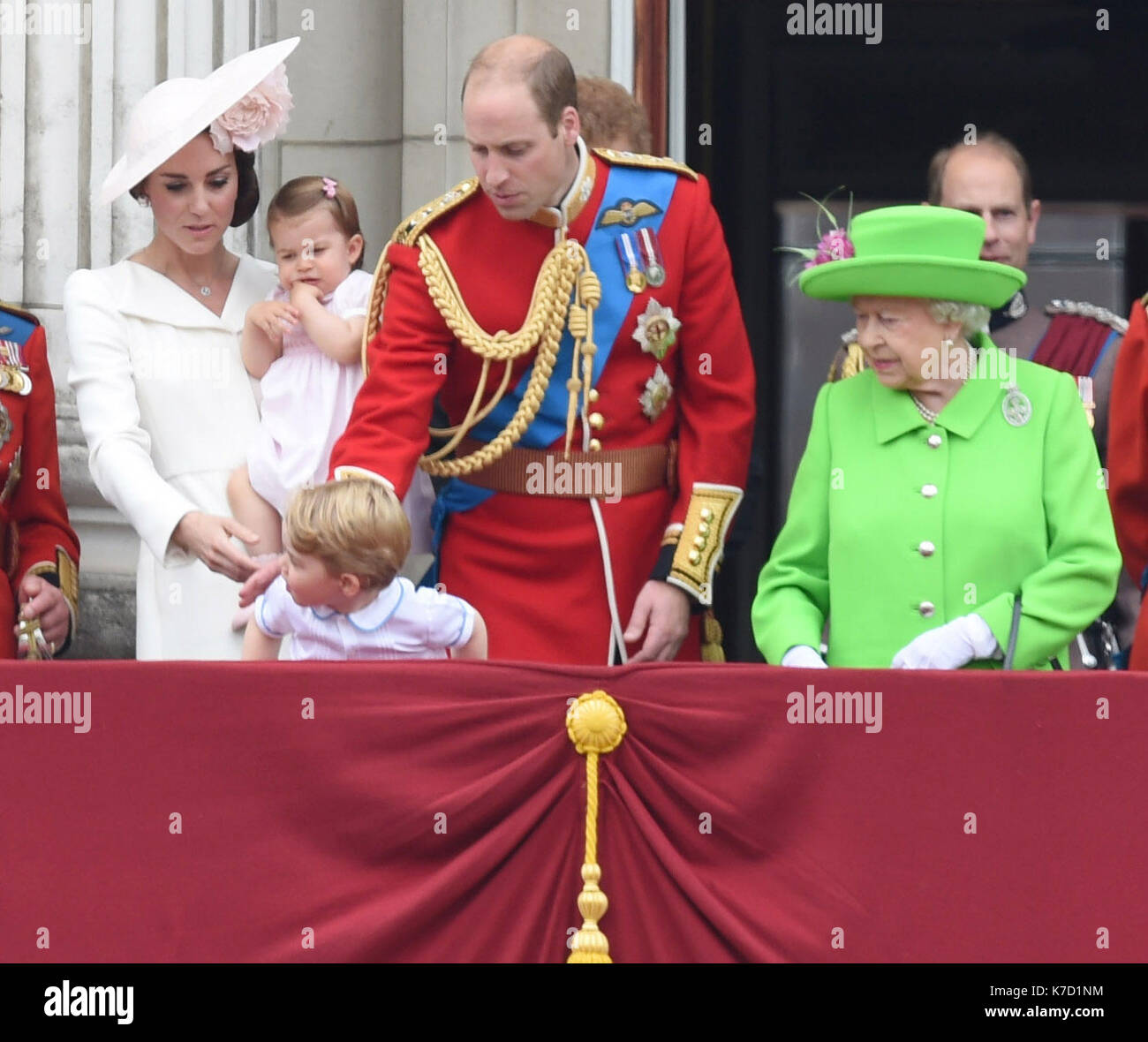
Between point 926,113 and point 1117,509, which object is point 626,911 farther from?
point 926,113

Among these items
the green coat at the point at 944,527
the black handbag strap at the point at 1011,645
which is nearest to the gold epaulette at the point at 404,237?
the green coat at the point at 944,527

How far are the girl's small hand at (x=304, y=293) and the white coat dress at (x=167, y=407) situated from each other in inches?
5.5

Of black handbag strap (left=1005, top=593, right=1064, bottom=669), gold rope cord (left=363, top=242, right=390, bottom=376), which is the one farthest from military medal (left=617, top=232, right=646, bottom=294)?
black handbag strap (left=1005, top=593, right=1064, bottom=669)

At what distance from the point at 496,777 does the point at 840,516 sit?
Result: 31.0 inches

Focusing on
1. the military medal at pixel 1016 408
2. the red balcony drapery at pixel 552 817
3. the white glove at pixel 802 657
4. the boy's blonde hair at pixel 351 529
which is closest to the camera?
the red balcony drapery at pixel 552 817

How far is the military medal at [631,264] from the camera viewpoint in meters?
4.46

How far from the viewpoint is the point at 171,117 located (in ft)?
15.6

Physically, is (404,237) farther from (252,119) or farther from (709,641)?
(709,641)

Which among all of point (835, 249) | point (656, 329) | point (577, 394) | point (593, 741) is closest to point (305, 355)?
point (577, 394)

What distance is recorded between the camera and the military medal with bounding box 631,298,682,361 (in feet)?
14.6

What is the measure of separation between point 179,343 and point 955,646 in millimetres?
1589

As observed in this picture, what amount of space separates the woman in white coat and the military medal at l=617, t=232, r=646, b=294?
76 centimetres

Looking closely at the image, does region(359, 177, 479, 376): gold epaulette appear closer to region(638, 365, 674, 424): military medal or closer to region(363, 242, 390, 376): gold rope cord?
region(363, 242, 390, 376): gold rope cord

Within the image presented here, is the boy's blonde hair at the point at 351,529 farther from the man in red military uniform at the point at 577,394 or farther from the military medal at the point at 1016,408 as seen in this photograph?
the military medal at the point at 1016,408
